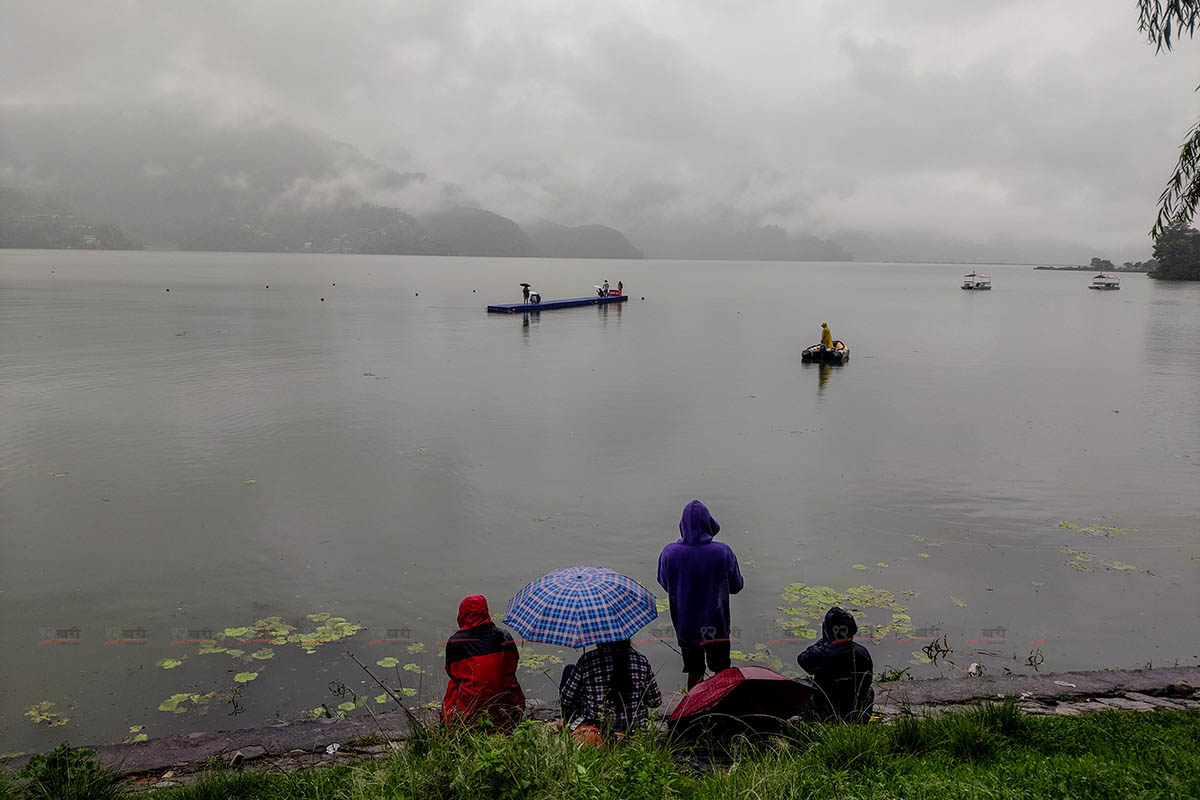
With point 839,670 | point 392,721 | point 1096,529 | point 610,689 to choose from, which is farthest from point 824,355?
point 610,689

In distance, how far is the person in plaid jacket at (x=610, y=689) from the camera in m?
5.37

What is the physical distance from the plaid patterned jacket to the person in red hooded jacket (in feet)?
1.41

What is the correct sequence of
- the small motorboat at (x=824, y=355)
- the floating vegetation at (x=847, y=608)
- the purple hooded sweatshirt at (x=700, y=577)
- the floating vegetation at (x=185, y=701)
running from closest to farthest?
the purple hooded sweatshirt at (x=700, y=577), the floating vegetation at (x=185, y=701), the floating vegetation at (x=847, y=608), the small motorboat at (x=824, y=355)

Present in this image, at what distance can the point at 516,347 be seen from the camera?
34.4 meters

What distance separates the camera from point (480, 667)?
18.0ft

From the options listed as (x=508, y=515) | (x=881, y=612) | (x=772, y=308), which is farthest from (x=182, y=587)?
(x=772, y=308)

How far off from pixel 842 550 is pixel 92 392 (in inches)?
779

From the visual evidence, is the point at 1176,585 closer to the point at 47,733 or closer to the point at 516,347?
the point at 47,733

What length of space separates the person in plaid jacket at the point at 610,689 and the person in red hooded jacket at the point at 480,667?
430 mm

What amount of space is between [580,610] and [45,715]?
16.3 feet

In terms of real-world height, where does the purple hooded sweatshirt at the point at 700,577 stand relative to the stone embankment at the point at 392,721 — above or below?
above

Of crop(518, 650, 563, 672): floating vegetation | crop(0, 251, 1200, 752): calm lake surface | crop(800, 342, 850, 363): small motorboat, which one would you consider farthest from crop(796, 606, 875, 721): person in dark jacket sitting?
crop(800, 342, 850, 363): small motorboat

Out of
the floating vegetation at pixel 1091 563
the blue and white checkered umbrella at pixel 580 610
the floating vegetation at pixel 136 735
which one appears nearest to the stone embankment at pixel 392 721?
the floating vegetation at pixel 136 735

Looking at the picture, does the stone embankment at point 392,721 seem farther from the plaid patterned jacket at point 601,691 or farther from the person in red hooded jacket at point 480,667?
the plaid patterned jacket at point 601,691
